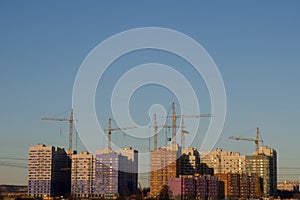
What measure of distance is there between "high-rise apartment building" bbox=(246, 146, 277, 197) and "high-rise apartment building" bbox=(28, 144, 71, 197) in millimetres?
28792

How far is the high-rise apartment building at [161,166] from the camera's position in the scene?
7481 centimetres

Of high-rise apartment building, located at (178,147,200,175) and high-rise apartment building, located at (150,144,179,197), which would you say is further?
high-rise apartment building, located at (178,147,200,175)

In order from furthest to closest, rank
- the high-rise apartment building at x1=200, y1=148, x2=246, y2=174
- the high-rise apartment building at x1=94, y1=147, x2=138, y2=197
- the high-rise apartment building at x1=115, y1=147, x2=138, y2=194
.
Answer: the high-rise apartment building at x1=200, y1=148, x2=246, y2=174
the high-rise apartment building at x1=115, y1=147, x2=138, y2=194
the high-rise apartment building at x1=94, y1=147, x2=138, y2=197

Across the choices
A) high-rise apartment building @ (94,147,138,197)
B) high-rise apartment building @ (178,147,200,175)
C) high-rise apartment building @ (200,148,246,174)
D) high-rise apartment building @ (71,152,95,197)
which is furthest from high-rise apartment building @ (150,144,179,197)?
high-rise apartment building @ (200,148,246,174)

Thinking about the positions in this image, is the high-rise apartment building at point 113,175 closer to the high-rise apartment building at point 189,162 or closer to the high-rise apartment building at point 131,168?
the high-rise apartment building at point 131,168

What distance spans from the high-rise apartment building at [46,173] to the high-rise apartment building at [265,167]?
94.5ft

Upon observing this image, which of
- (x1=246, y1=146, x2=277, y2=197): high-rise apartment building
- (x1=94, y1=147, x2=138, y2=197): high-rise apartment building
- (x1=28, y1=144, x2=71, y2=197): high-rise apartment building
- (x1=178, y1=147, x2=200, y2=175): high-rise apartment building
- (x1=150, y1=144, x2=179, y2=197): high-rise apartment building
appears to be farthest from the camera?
(x1=246, y1=146, x2=277, y2=197): high-rise apartment building

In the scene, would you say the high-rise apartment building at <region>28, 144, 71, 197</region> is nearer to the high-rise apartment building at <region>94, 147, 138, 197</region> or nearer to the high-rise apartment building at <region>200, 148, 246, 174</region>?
the high-rise apartment building at <region>94, 147, 138, 197</region>

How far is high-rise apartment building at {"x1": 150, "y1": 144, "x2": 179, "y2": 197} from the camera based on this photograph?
7481 cm

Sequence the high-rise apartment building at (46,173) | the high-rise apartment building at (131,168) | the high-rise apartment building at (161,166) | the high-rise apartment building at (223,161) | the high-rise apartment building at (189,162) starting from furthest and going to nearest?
the high-rise apartment building at (223,161) < the high-rise apartment building at (189,162) < the high-rise apartment building at (131,168) < the high-rise apartment building at (46,173) < the high-rise apartment building at (161,166)

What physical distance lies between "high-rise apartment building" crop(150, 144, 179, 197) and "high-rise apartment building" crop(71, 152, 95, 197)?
30.2 ft

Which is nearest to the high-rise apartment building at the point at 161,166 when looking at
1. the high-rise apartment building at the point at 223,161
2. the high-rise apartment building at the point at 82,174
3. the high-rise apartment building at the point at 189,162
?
the high-rise apartment building at the point at 189,162

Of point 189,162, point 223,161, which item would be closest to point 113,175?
point 189,162

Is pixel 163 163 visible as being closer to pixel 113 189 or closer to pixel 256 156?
pixel 113 189
